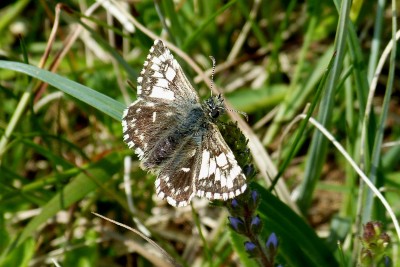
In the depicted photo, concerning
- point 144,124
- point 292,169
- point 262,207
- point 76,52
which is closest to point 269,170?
point 262,207

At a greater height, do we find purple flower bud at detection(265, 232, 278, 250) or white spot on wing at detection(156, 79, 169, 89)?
white spot on wing at detection(156, 79, 169, 89)

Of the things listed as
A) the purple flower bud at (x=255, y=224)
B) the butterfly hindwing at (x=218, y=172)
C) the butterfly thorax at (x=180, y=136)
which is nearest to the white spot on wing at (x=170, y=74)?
the butterfly thorax at (x=180, y=136)

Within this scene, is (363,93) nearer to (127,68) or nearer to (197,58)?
(127,68)

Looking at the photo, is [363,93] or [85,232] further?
[85,232]

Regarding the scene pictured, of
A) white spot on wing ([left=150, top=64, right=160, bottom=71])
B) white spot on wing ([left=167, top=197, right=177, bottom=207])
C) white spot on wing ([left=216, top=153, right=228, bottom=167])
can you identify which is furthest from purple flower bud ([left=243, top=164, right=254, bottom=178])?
white spot on wing ([left=150, top=64, right=160, bottom=71])

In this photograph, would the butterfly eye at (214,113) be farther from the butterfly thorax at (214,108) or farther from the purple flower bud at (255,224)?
the purple flower bud at (255,224)

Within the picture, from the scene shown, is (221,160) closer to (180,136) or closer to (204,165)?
(204,165)

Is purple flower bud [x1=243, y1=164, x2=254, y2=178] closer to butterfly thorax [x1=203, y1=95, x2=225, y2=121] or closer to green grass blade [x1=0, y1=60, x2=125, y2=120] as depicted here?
butterfly thorax [x1=203, y1=95, x2=225, y2=121]
